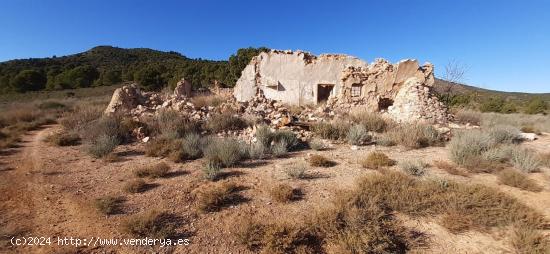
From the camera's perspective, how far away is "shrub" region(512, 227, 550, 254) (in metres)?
3.10

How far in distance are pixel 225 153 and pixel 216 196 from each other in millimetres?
1675

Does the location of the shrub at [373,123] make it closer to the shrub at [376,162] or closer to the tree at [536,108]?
the shrub at [376,162]

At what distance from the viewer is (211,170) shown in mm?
4953

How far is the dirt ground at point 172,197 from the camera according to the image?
11.1 feet

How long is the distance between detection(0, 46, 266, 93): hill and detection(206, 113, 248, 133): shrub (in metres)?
18.9

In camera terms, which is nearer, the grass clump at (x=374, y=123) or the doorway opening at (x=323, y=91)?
the grass clump at (x=374, y=123)

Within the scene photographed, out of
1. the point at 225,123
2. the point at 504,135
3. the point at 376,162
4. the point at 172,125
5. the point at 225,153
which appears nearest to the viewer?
the point at 376,162

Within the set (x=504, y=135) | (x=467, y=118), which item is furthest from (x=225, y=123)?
(x=467, y=118)

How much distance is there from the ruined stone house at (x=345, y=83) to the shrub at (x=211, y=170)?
719 centimetres

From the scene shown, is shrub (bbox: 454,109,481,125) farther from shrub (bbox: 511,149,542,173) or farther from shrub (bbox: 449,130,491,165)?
shrub (bbox: 511,149,542,173)

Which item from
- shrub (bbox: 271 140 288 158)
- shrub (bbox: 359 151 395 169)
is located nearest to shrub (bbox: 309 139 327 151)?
shrub (bbox: 271 140 288 158)

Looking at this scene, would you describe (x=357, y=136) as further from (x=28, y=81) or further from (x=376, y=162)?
Answer: (x=28, y=81)

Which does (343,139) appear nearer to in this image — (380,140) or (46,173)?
(380,140)

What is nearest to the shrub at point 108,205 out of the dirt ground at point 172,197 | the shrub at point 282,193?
the dirt ground at point 172,197
